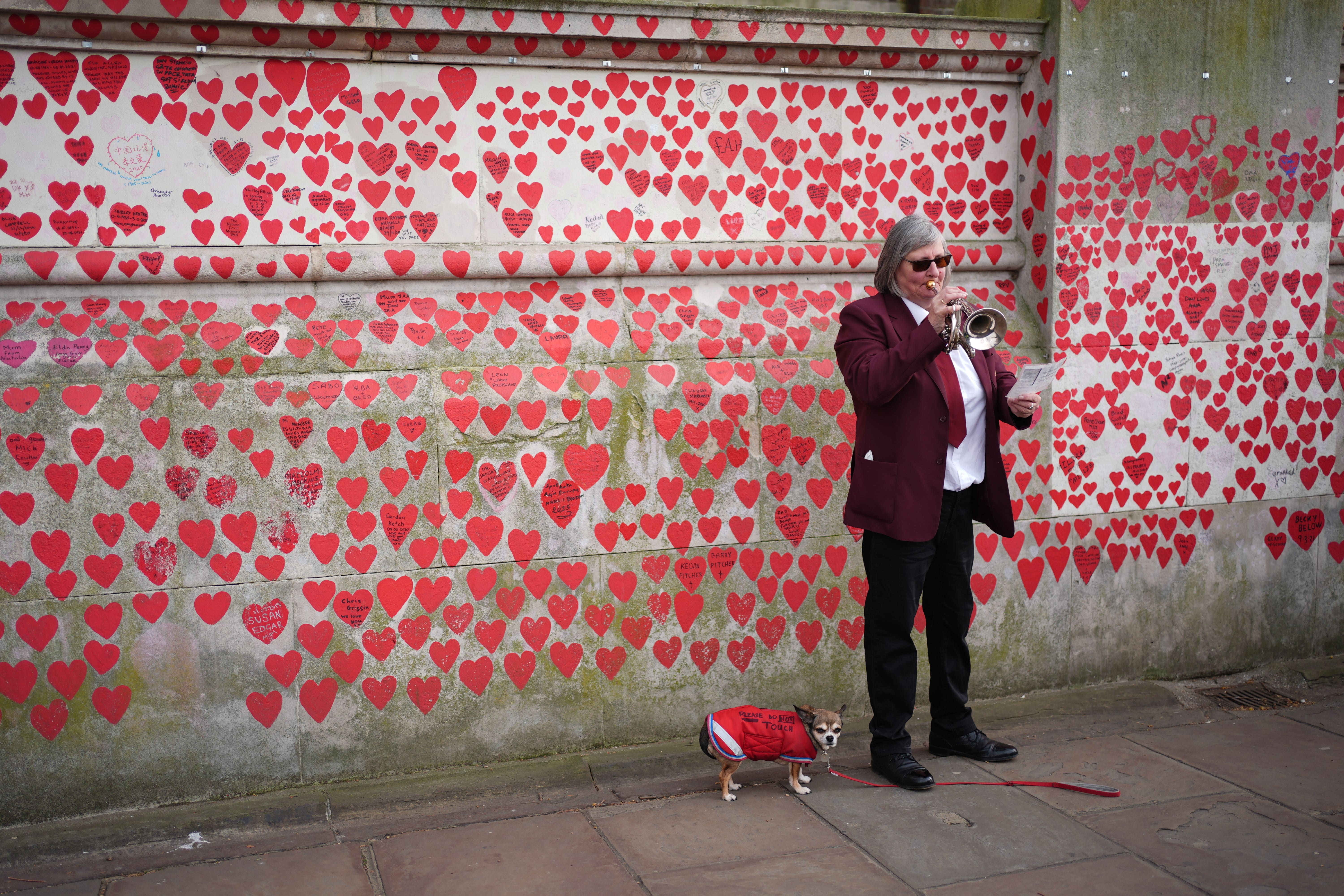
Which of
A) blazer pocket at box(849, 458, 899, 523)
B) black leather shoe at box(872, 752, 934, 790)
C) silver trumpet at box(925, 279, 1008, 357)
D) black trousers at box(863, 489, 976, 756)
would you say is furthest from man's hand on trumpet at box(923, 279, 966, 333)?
black leather shoe at box(872, 752, 934, 790)

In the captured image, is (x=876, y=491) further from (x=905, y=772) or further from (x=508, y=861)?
(x=508, y=861)

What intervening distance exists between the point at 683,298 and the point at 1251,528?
3137 mm

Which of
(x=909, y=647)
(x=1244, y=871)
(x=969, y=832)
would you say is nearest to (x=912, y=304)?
(x=909, y=647)

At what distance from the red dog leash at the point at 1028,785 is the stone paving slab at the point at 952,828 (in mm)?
25

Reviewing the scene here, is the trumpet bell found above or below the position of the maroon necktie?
above

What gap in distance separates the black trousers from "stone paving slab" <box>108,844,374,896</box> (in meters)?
1.96

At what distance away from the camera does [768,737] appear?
3.85 meters

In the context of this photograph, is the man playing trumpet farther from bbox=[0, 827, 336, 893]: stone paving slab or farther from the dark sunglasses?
bbox=[0, 827, 336, 893]: stone paving slab

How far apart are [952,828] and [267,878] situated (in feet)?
7.50

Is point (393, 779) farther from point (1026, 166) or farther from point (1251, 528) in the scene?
point (1251, 528)

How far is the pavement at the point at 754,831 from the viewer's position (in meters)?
3.41

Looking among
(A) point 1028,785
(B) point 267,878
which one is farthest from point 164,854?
(A) point 1028,785

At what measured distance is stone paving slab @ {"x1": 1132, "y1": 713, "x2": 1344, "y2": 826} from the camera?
13.1 feet

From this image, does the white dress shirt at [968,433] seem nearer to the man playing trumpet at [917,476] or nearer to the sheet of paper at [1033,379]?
the man playing trumpet at [917,476]
